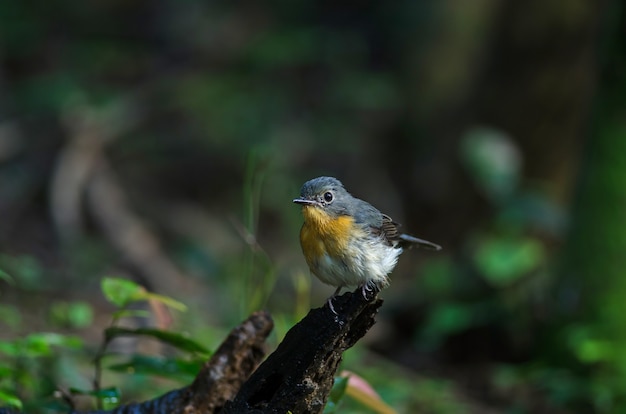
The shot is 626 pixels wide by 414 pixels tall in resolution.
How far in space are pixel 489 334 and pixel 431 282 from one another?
0.79 meters

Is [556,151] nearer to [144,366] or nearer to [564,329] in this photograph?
[564,329]

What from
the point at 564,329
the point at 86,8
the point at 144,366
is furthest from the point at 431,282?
the point at 86,8

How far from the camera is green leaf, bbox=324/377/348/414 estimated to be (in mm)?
3225

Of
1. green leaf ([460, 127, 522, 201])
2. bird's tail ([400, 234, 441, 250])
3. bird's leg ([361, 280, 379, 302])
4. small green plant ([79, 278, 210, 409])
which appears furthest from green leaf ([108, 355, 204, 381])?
green leaf ([460, 127, 522, 201])

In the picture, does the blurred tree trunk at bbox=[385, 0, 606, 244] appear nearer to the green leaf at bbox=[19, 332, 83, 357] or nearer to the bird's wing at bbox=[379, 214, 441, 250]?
the bird's wing at bbox=[379, 214, 441, 250]

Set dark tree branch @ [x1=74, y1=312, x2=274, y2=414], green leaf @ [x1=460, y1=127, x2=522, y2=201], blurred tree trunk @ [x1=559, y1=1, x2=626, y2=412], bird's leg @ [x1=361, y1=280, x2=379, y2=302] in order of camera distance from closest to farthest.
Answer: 1. bird's leg @ [x1=361, y1=280, x2=379, y2=302]
2. dark tree branch @ [x1=74, y1=312, x2=274, y2=414]
3. blurred tree trunk @ [x1=559, y1=1, x2=626, y2=412]
4. green leaf @ [x1=460, y1=127, x2=522, y2=201]

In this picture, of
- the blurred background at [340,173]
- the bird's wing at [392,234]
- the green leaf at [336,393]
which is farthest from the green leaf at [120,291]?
the bird's wing at [392,234]

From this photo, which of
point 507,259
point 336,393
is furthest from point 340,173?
point 336,393

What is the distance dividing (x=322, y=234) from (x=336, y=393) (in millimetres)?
619

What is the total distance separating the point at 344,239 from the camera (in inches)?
135

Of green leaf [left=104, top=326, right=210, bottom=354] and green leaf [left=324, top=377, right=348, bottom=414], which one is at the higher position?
green leaf [left=324, top=377, right=348, bottom=414]

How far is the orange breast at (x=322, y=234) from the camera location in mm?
3408

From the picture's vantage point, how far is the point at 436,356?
700cm

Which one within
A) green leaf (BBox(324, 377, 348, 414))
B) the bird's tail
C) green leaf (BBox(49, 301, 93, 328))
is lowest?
green leaf (BBox(324, 377, 348, 414))
